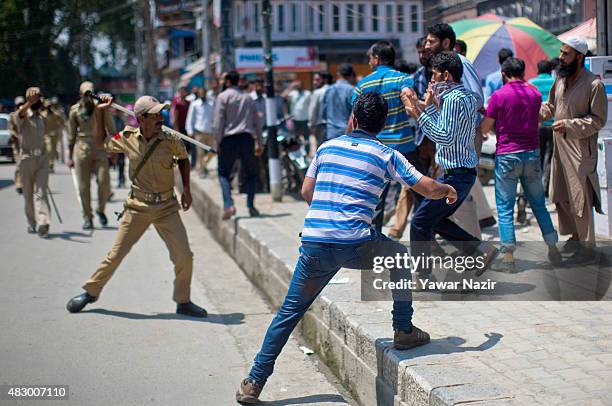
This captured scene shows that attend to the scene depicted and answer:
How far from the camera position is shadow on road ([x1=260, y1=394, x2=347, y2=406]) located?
561cm

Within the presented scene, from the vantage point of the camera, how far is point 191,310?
798 cm

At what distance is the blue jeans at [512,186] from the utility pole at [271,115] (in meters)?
5.97

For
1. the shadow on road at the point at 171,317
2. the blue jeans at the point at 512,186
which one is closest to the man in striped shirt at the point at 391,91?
the blue jeans at the point at 512,186

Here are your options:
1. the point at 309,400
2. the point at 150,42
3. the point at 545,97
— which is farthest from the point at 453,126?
the point at 150,42

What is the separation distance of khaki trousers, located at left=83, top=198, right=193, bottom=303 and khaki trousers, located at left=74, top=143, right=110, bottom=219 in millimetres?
5136

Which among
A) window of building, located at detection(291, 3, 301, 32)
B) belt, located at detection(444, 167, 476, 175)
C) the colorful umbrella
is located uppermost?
window of building, located at detection(291, 3, 301, 32)

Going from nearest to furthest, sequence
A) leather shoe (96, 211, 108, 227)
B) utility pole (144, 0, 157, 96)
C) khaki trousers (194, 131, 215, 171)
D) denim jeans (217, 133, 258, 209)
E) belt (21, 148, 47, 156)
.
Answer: denim jeans (217, 133, 258, 209) → belt (21, 148, 47, 156) → leather shoe (96, 211, 108, 227) → khaki trousers (194, 131, 215, 171) → utility pole (144, 0, 157, 96)

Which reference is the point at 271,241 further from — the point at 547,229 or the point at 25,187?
the point at 25,187

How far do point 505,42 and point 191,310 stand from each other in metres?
6.14

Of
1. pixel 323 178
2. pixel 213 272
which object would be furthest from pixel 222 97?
pixel 323 178

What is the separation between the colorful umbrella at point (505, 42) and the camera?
11820 millimetres

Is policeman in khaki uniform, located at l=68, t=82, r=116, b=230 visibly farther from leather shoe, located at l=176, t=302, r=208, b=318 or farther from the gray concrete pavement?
leather shoe, located at l=176, t=302, r=208, b=318

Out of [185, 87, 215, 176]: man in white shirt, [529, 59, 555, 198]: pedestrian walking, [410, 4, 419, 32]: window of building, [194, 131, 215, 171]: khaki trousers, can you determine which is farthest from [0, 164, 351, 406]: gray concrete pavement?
[185, 87, 215, 176]: man in white shirt

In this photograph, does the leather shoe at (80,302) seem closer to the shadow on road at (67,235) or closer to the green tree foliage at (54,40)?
the shadow on road at (67,235)
